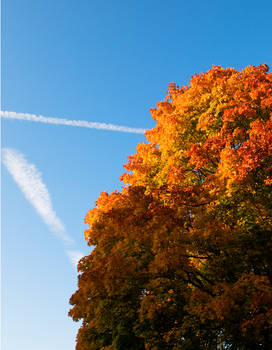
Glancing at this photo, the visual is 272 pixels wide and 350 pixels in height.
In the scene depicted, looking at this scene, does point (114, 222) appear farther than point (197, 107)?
No

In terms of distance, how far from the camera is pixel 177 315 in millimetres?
10258

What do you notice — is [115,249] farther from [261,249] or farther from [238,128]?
[238,128]

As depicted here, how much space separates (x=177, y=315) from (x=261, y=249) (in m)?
3.71

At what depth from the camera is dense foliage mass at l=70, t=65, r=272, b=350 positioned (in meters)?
8.80

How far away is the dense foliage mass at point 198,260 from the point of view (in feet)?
28.9

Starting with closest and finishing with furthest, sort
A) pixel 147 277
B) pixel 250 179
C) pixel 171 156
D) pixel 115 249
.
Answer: pixel 250 179 < pixel 147 277 < pixel 115 249 < pixel 171 156

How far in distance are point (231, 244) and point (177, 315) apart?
10.6 feet

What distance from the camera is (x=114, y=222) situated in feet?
39.5

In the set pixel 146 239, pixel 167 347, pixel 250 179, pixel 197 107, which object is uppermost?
pixel 197 107

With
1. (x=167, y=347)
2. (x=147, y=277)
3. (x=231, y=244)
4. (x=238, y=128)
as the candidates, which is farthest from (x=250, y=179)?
(x=167, y=347)

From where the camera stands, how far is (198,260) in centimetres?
1074

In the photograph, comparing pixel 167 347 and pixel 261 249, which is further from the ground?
pixel 261 249

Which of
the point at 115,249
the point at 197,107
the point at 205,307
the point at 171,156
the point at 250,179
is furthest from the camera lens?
the point at 197,107

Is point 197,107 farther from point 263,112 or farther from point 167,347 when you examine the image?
point 167,347
